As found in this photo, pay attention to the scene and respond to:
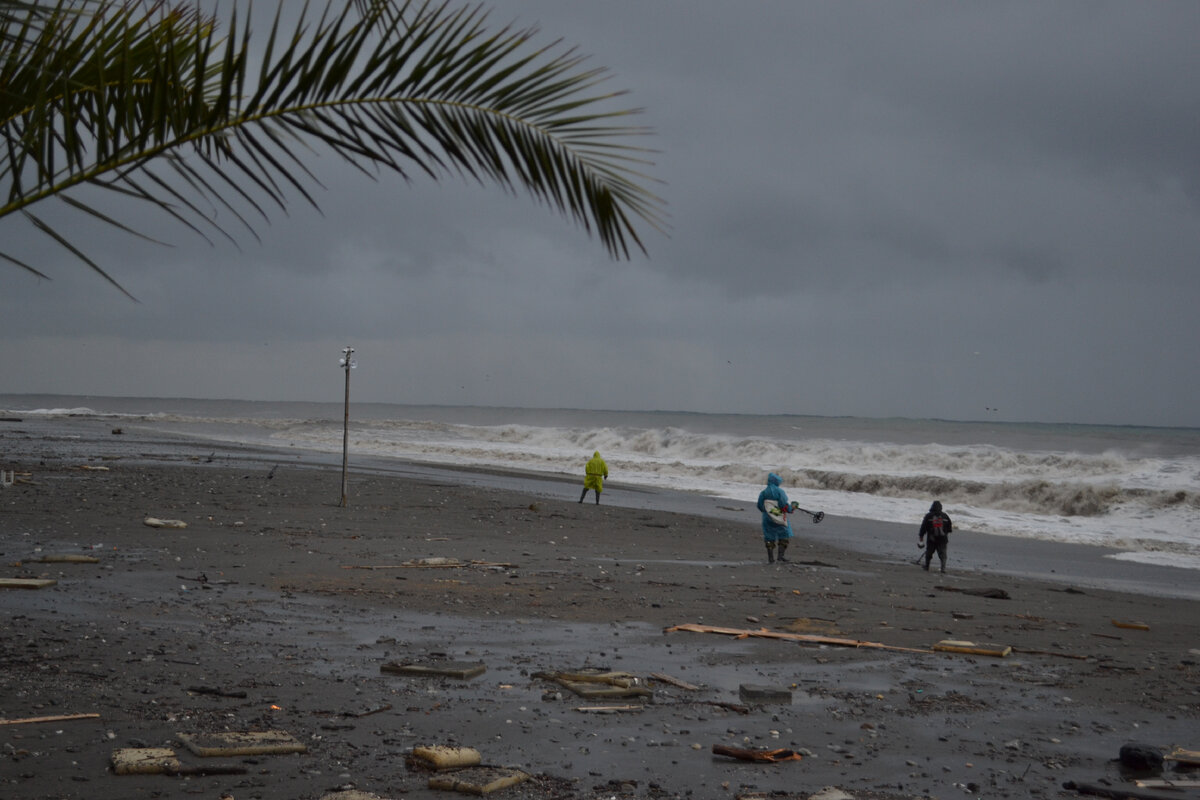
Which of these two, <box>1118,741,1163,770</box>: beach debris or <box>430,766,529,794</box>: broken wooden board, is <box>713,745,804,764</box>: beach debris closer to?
<box>430,766,529,794</box>: broken wooden board

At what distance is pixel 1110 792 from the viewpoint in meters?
5.52

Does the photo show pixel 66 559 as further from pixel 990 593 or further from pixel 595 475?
pixel 595 475

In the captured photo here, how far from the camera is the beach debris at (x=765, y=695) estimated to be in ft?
23.4

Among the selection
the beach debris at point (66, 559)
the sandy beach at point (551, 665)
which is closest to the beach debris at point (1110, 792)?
the sandy beach at point (551, 665)

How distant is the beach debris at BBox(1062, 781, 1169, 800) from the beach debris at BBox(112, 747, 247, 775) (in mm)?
4426

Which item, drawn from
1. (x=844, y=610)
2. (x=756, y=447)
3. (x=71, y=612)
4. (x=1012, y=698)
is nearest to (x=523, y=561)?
(x=844, y=610)

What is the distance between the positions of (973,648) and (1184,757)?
10.9 feet

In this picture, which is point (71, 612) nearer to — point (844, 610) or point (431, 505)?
point (844, 610)

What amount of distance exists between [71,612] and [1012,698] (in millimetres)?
7620

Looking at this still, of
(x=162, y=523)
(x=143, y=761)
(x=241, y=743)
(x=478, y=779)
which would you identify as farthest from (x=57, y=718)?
(x=162, y=523)

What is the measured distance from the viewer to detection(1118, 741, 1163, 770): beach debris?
602 centimetres

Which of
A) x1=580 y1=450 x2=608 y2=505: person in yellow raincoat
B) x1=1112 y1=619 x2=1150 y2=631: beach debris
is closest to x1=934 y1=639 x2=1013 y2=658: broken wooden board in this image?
x1=1112 y1=619 x2=1150 y2=631: beach debris

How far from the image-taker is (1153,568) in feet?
63.1

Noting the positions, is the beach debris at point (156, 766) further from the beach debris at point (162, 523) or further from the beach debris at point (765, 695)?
the beach debris at point (162, 523)
